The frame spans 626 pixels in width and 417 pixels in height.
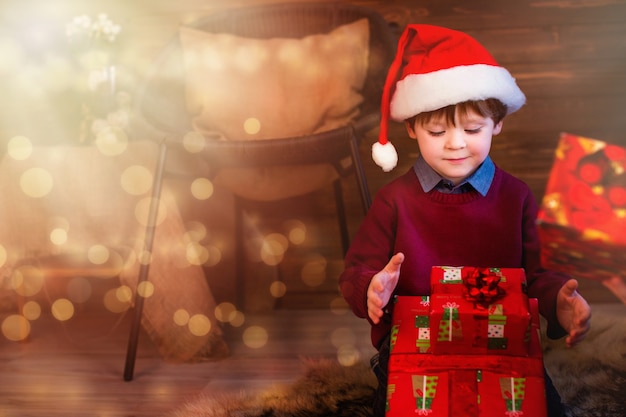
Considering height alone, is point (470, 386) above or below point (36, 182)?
below

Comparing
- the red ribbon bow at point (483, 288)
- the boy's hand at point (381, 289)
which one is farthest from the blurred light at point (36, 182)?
the red ribbon bow at point (483, 288)

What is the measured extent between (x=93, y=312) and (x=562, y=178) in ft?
4.98

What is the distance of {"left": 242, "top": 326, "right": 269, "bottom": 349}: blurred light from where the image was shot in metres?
1.67

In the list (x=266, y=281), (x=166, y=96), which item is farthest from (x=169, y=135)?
(x=266, y=281)

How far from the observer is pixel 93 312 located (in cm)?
198

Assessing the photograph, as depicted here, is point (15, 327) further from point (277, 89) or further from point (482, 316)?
point (482, 316)

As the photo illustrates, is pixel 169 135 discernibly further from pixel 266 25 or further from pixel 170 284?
pixel 266 25

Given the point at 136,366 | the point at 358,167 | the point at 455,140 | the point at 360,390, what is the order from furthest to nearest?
1. the point at 136,366
2. the point at 358,167
3. the point at 360,390
4. the point at 455,140

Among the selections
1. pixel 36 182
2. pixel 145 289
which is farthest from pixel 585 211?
pixel 36 182

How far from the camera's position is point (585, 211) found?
168 centimetres

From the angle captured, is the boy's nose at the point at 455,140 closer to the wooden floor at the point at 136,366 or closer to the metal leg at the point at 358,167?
the metal leg at the point at 358,167

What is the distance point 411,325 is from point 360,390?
34 cm

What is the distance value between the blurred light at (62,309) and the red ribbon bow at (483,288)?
1330mm

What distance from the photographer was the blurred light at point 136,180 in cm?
163
